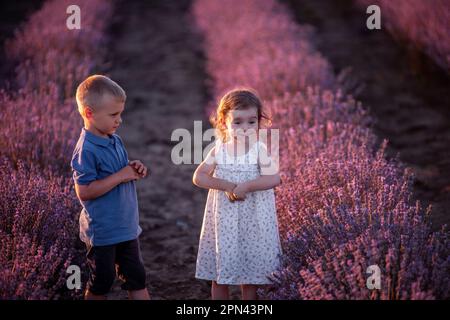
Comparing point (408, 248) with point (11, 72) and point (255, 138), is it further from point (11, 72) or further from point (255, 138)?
point (11, 72)

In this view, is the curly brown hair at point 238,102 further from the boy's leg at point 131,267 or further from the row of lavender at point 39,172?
the row of lavender at point 39,172

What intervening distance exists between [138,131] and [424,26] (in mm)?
3500

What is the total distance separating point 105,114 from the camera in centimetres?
256

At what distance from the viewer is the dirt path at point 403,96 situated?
497cm

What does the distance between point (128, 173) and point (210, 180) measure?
44 centimetres

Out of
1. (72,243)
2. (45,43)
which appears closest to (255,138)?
(72,243)

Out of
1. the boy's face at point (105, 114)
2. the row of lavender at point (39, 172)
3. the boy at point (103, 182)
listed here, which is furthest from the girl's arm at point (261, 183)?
the row of lavender at point (39, 172)

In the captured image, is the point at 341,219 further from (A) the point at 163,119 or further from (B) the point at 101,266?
(A) the point at 163,119

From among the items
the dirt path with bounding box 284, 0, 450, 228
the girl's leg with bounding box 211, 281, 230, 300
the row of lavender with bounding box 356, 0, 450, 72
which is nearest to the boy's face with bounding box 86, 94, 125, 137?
the girl's leg with bounding box 211, 281, 230, 300

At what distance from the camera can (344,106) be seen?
495 centimetres

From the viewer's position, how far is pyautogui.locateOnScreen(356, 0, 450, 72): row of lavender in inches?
235

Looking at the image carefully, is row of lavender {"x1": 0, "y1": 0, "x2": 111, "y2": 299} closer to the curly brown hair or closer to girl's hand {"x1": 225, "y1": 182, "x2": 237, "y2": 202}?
girl's hand {"x1": 225, "y1": 182, "x2": 237, "y2": 202}

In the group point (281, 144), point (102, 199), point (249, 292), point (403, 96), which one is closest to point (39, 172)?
point (102, 199)

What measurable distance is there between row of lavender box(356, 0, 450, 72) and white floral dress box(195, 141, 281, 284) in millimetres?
3318
